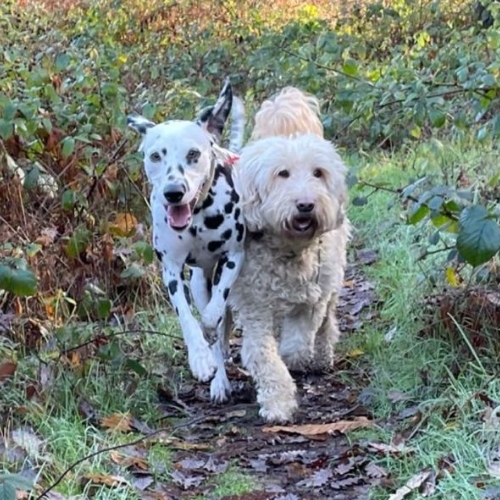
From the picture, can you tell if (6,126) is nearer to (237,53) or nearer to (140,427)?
(140,427)

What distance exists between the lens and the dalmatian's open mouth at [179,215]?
4621 millimetres

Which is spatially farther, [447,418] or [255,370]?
[255,370]

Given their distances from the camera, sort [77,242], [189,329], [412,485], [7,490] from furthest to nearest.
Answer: [77,242], [189,329], [412,485], [7,490]

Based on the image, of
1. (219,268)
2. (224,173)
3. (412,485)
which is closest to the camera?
(412,485)

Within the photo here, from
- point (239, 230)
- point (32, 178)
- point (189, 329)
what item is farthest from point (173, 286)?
point (32, 178)

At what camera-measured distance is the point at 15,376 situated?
4.43 meters

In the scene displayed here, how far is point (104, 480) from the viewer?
367 centimetres

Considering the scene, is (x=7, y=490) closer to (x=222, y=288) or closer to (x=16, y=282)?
(x=16, y=282)

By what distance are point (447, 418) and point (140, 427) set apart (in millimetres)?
1342

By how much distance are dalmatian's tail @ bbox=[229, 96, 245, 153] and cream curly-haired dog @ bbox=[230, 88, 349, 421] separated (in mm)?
336

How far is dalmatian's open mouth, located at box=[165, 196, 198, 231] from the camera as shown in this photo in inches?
182

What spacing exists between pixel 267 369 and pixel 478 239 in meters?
1.77

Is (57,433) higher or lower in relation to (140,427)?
higher

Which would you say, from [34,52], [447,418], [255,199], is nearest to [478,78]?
[255,199]
